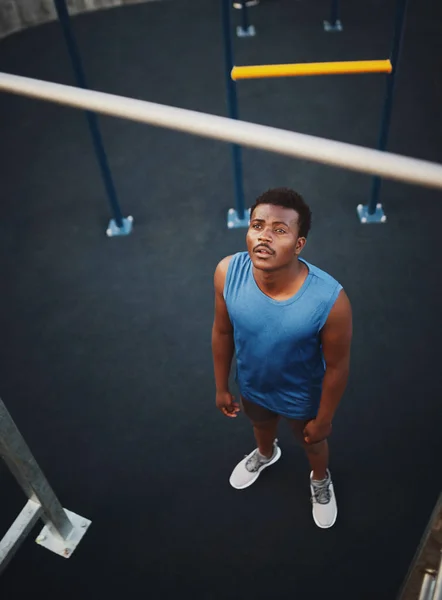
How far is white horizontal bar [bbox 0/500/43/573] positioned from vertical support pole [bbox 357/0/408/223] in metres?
2.20

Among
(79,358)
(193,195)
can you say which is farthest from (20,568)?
(193,195)

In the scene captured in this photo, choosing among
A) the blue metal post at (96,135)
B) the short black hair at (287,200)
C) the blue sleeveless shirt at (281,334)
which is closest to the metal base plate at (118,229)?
the blue metal post at (96,135)

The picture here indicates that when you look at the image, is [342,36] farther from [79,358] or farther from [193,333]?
[79,358]

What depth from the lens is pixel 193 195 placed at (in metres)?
3.51

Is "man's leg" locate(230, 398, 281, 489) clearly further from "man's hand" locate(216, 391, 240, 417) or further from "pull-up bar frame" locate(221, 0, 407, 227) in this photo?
"pull-up bar frame" locate(221, 0, 407, 227)

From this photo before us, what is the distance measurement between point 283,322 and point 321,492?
94 centimetres

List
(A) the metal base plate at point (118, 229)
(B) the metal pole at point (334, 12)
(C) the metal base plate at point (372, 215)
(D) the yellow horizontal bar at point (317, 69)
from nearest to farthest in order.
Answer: (D) the yellow horizontal bar at point (317, 69), (C) the metal base plate at point (372, 215), (A) the metal base plate at point (118, 229), (B) the metal pole at point (334, 12)

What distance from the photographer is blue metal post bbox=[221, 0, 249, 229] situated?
2550 mm

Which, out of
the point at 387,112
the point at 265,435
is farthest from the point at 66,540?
the point at 387,112

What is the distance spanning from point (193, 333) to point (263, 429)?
81 centimetres

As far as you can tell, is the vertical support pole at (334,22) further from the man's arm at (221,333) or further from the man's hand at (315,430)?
the man's hand at (315,430)

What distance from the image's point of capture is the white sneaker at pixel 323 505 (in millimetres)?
2102

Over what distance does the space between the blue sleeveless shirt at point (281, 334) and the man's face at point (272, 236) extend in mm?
133

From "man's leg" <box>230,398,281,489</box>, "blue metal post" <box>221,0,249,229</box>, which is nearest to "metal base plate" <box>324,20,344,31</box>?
"blue metal post" <box>221,0,249,229</box>
